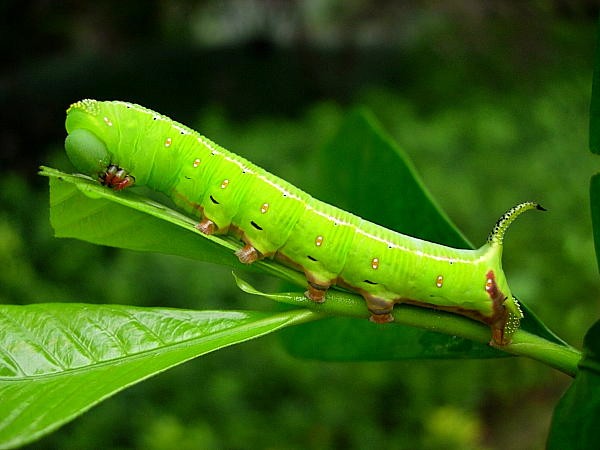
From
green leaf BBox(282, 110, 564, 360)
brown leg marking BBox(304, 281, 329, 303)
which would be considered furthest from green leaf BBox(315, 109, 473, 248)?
brown leg marking BBox(304, 281, 329, 303)

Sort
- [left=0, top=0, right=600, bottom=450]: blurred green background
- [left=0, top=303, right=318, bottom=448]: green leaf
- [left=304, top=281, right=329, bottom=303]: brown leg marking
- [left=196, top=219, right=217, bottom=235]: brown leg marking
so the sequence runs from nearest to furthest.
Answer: [left=0, top=303, right=318, bottom=448]: green leaf → [left=304, top=281, right=329, bottom=303]: brown leg marking → [left=196, top=219, right=217, bottom=235]: brown leg marking → [left=0, top=0, right=600, bottom=450]: blurred green background

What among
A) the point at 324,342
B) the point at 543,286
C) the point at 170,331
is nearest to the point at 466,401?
the point at 543,286

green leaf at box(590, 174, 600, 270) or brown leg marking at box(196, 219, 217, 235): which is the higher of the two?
green leaf at box(590, 174, 600, 270)

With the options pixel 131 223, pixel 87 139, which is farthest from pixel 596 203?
pixel 87 139

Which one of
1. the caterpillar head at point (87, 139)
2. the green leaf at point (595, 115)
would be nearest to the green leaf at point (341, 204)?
the caterpillar head at point (87, 139)

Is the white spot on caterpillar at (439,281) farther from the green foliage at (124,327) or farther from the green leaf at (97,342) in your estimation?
the green leaf at (97,342)

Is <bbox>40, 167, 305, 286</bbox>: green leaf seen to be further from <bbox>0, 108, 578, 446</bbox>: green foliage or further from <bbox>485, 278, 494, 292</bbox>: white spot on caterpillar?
<bbox>485, 278, 494, 292</bbox>: white spot on caterpillar

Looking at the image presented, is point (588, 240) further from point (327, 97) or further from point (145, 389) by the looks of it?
point (327, 97)
